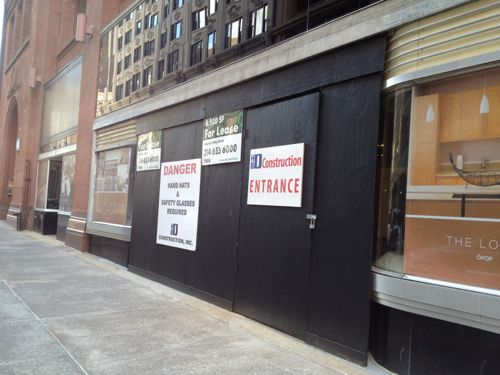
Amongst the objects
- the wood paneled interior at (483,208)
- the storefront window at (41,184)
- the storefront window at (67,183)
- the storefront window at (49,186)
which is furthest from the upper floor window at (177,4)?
the storefront window at (41,184)

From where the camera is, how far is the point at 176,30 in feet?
30.3

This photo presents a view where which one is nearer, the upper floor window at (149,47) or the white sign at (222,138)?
the white sign at (222,138)

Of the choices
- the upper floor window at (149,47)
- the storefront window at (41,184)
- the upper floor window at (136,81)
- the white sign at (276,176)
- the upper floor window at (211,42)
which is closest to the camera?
the white sign at (276,176)

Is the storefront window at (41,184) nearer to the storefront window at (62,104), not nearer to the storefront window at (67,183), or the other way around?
the storefront window at (62,104)

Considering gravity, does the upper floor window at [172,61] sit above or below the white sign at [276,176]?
above

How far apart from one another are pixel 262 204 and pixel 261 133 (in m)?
0.98

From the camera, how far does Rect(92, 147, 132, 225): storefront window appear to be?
10548 mm

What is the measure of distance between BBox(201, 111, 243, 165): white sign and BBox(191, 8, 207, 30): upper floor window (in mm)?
1979

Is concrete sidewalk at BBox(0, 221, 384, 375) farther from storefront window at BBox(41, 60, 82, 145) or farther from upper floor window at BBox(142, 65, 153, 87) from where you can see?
storefront window at BBox(41, 60, 82, 145)

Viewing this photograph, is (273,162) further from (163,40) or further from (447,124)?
(163,40)

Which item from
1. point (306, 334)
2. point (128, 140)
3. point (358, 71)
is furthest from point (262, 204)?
point (128, 140)

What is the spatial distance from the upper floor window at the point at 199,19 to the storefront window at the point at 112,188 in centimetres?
343

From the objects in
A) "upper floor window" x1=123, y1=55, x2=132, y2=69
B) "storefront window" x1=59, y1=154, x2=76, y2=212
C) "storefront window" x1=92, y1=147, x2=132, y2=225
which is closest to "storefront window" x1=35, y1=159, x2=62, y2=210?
"storefront window" x1=59, y1=154, x2=76, y2=212

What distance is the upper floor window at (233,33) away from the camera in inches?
283
